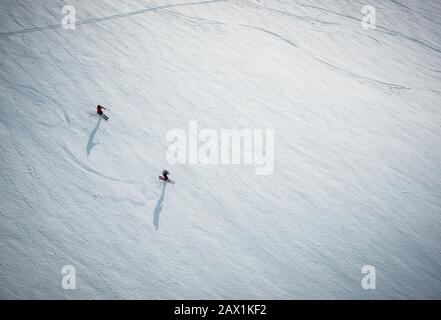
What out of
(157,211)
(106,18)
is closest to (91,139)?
(157,211)

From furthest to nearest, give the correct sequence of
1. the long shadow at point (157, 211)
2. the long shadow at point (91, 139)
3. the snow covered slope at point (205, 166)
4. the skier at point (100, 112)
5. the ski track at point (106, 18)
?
the ski track at point (106, 18)
the skier at point (100, 112)
the long shadow at point (91, 139)
the long shadow at point (157, 211)
the snow covered slope at point (205, 166)

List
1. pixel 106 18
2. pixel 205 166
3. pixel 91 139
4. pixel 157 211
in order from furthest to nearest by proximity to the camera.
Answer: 1. pixel 106 18
2. pixel 205 166
3. pixel 91 139
4. pixel 157 211

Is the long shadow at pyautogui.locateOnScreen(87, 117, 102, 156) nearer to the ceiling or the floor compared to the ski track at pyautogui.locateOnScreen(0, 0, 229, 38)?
nearer to the floor

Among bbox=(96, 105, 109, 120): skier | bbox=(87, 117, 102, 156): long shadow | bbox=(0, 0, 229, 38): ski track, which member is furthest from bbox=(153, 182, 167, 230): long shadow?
bbox=(0, 0, 229, 38): ski track

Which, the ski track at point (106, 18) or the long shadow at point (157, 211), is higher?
the ski track at point (106, 18)

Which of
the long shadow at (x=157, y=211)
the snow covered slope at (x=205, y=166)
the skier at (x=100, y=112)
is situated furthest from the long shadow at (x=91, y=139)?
the long shadow at (x=157, y=211)

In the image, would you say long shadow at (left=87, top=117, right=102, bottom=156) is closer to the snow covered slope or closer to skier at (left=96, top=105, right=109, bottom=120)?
the snow covered slope

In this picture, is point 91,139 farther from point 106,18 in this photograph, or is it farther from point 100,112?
point 106,18

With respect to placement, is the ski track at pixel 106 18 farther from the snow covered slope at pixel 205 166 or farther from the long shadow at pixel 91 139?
the long shadow at pixel 91 139
